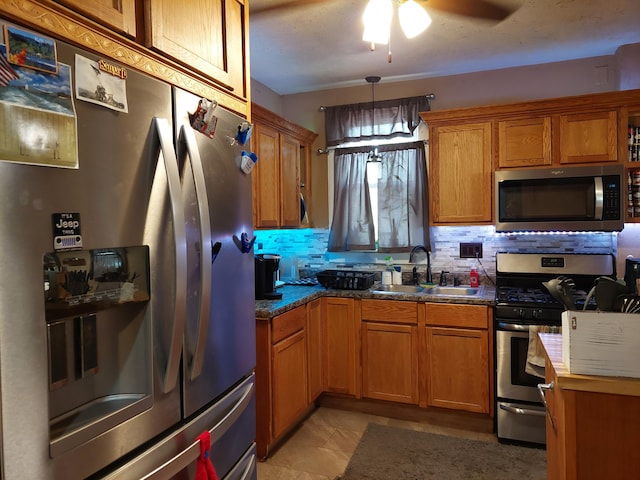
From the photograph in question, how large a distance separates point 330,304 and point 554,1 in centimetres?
230

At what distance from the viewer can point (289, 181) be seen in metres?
3.33

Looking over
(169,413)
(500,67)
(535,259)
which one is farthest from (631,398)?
(500,67)

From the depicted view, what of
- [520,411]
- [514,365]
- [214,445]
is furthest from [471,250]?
[214,445]

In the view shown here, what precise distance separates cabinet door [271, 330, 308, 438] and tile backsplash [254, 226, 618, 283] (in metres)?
0.86

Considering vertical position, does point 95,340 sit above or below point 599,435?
above

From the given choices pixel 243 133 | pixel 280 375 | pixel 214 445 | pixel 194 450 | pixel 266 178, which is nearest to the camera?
pixel 194 450

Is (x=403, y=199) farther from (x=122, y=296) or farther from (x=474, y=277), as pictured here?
(x=122, y=296)

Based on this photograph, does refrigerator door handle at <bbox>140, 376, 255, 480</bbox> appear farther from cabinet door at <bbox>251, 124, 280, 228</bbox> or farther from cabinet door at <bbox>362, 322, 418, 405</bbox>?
cabinet door at <bbox>362, 322, 418, 405</bbox>

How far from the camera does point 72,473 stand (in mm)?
893

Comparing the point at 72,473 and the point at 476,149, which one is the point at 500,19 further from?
the point at 72,473

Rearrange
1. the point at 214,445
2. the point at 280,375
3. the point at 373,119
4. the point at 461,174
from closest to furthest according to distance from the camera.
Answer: the point at 214,445 < the point at 280,375 < the point at 461,174 < the point at 373,119

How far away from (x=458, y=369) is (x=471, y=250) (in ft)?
3.16

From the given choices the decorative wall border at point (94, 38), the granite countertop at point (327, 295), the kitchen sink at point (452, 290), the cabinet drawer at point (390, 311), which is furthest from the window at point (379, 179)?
the decorative wall border at point (94, 38)

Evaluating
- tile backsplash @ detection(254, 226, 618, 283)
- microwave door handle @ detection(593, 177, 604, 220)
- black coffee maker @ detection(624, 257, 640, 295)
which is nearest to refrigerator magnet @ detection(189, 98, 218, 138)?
tile backsplash @ detection(254, 226, 618, 283)
